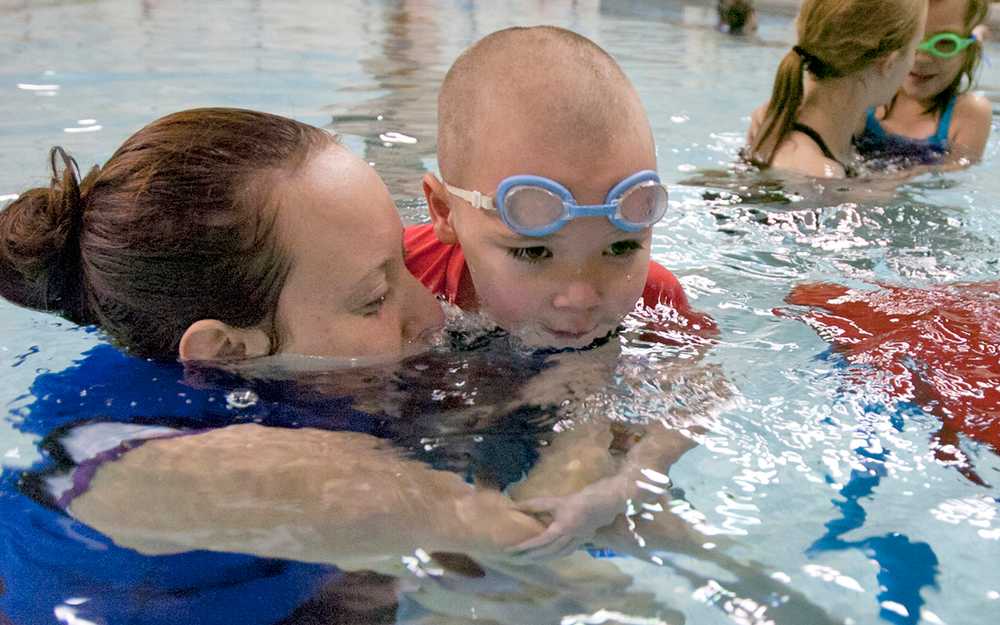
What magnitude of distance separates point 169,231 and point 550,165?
32.4 inches

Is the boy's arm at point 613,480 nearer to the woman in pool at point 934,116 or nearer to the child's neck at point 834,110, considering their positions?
the child's neck at point 834,110

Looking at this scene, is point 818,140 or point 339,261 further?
point 818,140

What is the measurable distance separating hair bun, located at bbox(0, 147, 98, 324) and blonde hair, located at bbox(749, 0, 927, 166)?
11.6ft

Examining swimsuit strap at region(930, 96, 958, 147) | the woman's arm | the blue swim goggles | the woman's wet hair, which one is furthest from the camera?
swimsuit strap at region(930, 96, 958, 147)

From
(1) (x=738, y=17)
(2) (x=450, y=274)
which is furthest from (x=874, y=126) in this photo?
(1) (x=738, y=17)

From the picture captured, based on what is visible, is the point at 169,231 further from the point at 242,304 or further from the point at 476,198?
the point at 476,198

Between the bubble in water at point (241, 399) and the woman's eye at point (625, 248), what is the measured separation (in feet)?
2.81

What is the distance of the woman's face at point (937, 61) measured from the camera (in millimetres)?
5031

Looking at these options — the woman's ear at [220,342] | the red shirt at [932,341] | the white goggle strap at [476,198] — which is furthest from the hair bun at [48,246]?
the red shirt at [932,341]


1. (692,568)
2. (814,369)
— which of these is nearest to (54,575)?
(692,568)

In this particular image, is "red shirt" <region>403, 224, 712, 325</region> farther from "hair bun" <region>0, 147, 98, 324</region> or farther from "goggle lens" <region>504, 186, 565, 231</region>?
"hair bun" <region>0, 147, 98, 324</region>

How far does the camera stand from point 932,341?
8.67ft

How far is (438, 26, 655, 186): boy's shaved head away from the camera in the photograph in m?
2.18

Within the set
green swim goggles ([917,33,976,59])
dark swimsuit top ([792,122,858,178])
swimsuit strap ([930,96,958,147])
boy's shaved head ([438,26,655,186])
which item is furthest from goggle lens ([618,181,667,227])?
swimsuit strap ([930,96,958,147])
